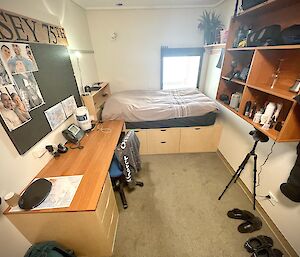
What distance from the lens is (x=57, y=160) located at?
4.90ft

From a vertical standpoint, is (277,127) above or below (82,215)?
above

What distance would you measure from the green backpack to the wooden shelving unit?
→ 5.72ft

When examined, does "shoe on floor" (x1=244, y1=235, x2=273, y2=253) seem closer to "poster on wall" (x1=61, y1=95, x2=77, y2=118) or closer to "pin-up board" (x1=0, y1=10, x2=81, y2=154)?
"pin-up board" (x1=0, y1=10, x2=81, y2=154)

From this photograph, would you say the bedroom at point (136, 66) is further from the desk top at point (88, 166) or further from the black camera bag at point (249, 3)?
the black camera bag at point (249, 3)

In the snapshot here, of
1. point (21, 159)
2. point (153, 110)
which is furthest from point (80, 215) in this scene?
point (153, 110)

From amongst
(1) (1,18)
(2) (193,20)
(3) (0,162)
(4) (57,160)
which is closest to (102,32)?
(2) (193,20)

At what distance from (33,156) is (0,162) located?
293mm

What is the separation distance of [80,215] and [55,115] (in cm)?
106

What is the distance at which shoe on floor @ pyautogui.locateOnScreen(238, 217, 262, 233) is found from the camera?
1504 millimetres

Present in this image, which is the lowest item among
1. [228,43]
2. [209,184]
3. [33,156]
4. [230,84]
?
[209,184]

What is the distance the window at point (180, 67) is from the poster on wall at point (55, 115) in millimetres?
2415

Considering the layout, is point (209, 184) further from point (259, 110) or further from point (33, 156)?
point (33, 156)

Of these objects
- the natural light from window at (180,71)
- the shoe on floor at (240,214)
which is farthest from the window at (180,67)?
the shoe on floor at (240,214)

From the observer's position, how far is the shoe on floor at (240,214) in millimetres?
1610
